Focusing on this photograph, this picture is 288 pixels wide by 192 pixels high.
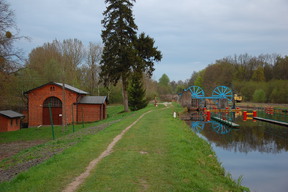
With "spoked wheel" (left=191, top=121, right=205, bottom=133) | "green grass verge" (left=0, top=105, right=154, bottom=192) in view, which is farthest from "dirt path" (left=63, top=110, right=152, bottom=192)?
"spoked wheel" (left=191, top=121, right=205, bottom=133)

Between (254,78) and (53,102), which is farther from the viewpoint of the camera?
(254,78)

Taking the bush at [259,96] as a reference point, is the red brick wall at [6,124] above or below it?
below

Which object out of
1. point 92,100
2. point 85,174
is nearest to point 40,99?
point 92,100

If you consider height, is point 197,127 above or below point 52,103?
below

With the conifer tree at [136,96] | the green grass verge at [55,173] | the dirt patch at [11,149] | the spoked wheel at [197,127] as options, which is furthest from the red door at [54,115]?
the green grass verge at [55,173]

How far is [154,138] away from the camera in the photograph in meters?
13.5

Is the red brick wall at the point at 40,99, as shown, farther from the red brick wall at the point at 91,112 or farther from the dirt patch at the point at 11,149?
the dirt patch at the point at 11,149

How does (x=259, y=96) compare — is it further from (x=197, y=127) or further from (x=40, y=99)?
(x=40, y=99)

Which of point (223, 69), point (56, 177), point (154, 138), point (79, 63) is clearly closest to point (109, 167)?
point (56, 177)

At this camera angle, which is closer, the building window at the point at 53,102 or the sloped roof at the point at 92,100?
the building window at the point at 53,102

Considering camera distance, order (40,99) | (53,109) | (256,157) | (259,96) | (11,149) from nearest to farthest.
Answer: (256,157) → (11,149) → (40,99) → (53,109) → (259,96)

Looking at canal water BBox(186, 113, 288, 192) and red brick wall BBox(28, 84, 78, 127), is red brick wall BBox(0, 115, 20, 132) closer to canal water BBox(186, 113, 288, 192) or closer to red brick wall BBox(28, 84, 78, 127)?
red brick wall BBox(28, 84, 78, 127)

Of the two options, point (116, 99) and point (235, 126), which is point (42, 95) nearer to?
point (235, 126)

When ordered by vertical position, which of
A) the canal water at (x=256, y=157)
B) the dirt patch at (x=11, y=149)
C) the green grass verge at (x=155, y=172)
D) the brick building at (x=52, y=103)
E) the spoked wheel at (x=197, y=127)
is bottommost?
the dirt patch at (x=11, y=149)
